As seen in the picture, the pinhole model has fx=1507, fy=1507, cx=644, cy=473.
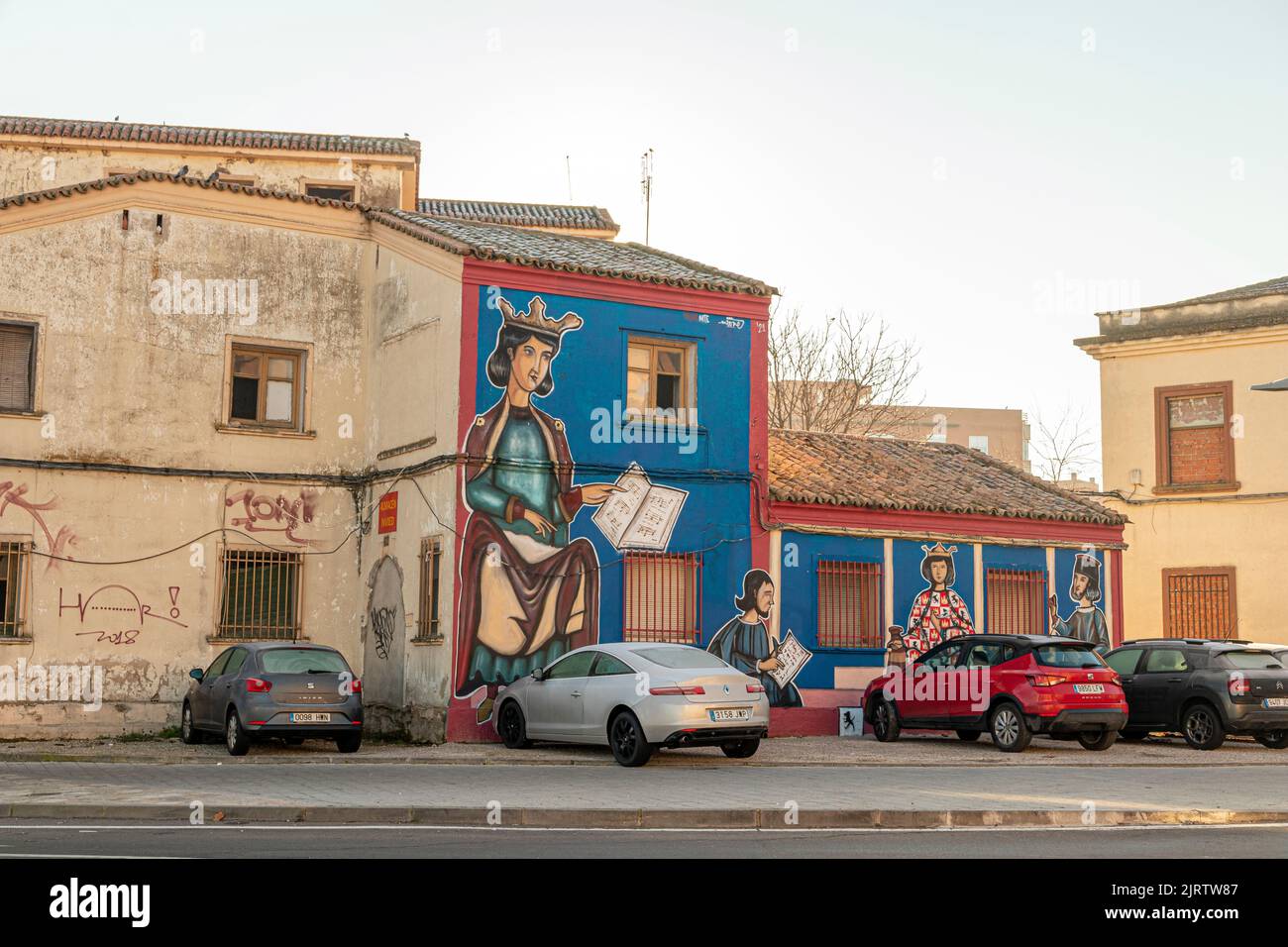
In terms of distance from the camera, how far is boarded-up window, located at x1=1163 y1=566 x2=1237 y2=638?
32.0 metres

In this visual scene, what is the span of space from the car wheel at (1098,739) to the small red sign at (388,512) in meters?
10.8

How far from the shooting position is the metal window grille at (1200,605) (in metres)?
32.0

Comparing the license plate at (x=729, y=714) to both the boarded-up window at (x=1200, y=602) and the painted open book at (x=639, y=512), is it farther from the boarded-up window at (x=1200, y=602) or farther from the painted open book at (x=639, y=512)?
the boarded-up window at (x=1200, y=602)

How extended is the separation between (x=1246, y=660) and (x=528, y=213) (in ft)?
67.4

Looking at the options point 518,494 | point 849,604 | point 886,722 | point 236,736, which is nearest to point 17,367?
point 236,736

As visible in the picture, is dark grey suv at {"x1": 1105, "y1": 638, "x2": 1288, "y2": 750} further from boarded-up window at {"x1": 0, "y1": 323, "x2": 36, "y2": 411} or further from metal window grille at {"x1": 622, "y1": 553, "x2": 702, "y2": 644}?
boarded-up window at {"x1": 0, "y1": 323, "x2": 36, "y2": 411}

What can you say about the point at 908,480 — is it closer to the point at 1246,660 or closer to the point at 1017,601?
the point at 1017,601

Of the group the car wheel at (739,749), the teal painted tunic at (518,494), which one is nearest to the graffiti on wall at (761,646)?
the teal painted tunic at (518,494)

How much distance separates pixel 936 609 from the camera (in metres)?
26.2

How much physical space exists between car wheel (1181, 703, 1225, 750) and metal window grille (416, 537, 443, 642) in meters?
11.4

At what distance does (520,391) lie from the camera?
22.5 metres
